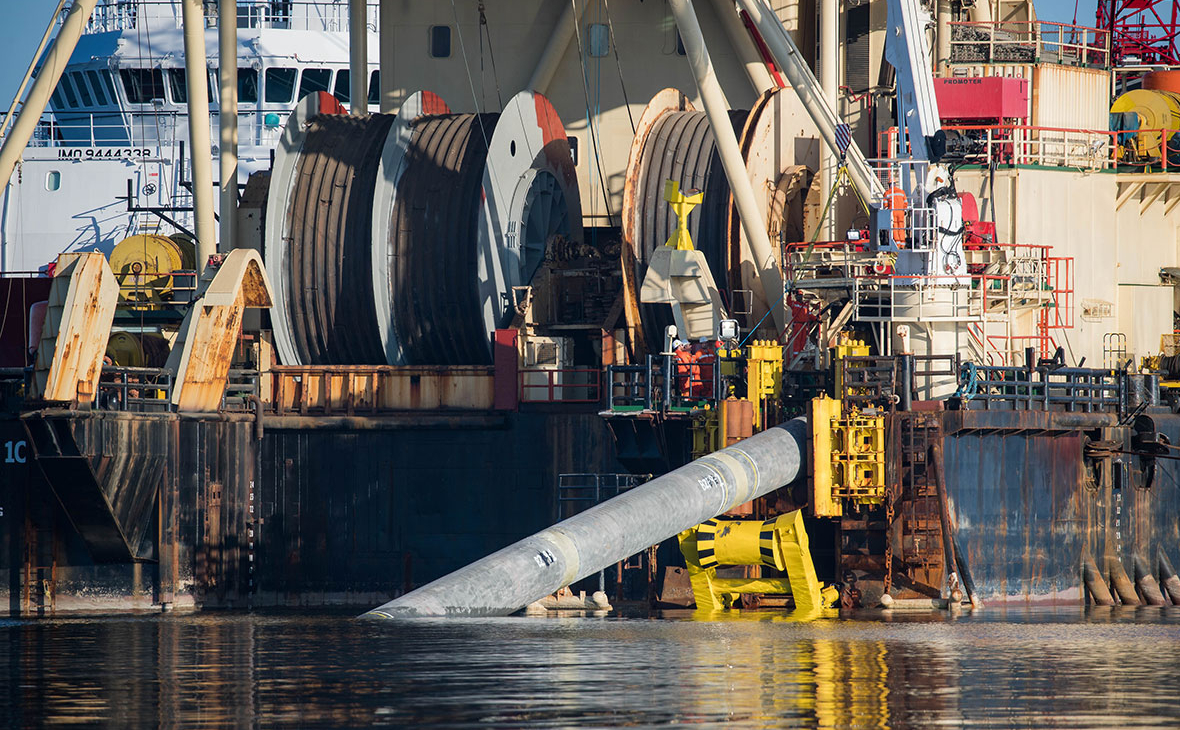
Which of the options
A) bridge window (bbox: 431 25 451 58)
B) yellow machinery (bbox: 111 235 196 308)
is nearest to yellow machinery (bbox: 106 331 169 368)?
yellow machinery (bbox: 111 235 196 308)

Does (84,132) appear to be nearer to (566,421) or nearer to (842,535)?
(566,421)

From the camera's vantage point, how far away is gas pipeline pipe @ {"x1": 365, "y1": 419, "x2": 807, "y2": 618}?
947 inches

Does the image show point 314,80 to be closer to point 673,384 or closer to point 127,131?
point 127,131

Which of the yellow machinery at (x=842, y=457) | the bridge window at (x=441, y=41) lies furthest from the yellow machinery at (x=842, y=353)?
the bridge window at (x=441, y=41)

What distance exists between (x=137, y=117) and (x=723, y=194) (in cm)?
1992

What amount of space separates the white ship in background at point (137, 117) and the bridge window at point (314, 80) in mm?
37

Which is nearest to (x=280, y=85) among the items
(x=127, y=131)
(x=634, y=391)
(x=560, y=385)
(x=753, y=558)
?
(x=127, y=131)

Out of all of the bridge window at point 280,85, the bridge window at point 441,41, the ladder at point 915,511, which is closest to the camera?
the ladder at point 915,511

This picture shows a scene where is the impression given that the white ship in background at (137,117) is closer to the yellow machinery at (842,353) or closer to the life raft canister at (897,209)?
the life raft canister at (897,209)

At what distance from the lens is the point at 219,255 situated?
1247 inches

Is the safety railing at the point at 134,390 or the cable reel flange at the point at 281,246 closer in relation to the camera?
the safety railing at the point at 134,390

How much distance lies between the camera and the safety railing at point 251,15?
1922 inches

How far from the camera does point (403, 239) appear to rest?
3325 centimetres

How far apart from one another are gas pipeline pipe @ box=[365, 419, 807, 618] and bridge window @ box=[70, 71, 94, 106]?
26.4m
